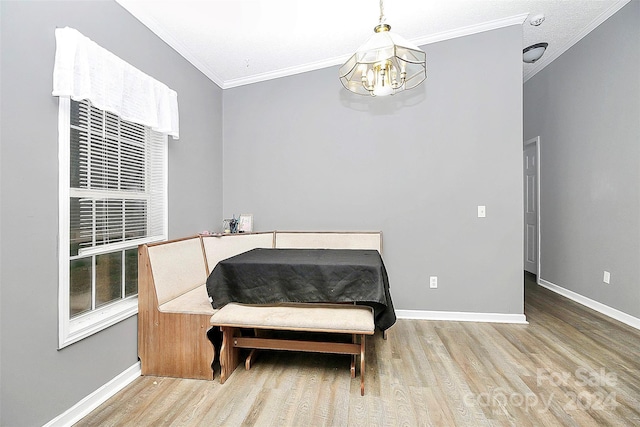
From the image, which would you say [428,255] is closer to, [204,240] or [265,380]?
[265,380]

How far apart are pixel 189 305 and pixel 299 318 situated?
0.82 m

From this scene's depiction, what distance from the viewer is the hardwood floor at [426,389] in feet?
5.18

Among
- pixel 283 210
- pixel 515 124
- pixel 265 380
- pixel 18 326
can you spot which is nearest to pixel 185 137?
pixel 283 210

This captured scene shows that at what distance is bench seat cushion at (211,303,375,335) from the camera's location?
178cm

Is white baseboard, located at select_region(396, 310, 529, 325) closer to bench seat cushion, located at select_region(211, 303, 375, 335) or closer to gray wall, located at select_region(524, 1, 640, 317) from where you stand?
gray wall, located at select_region(524, 1, 640, 317)

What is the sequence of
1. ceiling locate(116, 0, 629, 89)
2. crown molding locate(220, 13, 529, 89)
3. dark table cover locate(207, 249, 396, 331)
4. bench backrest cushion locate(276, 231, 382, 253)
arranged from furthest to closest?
bench backrest cushion locate(276, 231, 382, 253) → crown molding locate(220, 13, 529, 89) → ceiling locate(116, 0, 629, 89) → dark table cover locate(207, 249, 396, 331)

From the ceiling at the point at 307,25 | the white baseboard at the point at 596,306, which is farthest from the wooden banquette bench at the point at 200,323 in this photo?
the white baseboard at the point at 596,306

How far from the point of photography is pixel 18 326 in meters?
1.33

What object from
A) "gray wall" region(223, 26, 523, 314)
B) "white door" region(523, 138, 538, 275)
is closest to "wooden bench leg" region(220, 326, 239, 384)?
"gray wall" region(223, 26, 523, 314)

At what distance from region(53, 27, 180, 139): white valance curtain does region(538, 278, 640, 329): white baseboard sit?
14.7ft

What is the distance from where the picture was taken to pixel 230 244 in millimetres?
2859

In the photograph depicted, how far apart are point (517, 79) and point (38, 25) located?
3713mm

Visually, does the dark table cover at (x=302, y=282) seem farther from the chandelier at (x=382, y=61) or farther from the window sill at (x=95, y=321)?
the chandelier at (x=382, y=61)

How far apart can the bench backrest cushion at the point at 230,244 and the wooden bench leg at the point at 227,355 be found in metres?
0.83
